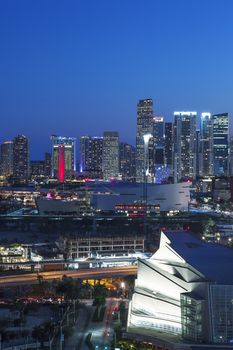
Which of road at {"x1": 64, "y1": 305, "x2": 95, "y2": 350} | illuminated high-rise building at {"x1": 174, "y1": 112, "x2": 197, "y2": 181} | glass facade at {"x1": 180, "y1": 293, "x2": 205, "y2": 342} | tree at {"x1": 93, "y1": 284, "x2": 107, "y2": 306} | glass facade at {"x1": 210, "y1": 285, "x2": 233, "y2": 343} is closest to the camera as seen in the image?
glass facade at {"x1": 210, "y1": 285, "x2": 233, "y2": 343}

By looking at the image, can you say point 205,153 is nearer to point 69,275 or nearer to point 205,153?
point 205,153

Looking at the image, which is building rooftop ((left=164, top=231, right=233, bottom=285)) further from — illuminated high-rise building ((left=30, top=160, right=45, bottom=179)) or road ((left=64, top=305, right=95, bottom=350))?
illuminated high-rise building ((left=30, top=160, right=45, bottom=179))

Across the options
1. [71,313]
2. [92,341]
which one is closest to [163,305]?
[92,341]

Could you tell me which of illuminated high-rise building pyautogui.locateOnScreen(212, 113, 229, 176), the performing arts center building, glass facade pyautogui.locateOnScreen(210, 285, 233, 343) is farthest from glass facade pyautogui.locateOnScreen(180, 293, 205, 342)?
illuminated high-rise building pyautogui.locateOnScreen(212, 113, 229, 176)

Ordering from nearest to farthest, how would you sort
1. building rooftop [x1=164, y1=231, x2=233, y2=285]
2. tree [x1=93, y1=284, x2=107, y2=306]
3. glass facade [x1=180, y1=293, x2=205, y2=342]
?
1. glass facade [x1=180, y1=293, x2=205, y2=342]
2. building rooftop [x1=164, y1=231, x2=233, y2=285]
3. tree [x1=93, y1=284, x2=107, y2=306]

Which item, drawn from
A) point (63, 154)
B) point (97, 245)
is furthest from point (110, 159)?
point (97, 245)

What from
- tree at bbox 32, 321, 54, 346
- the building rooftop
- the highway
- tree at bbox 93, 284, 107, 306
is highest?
the building rooftop

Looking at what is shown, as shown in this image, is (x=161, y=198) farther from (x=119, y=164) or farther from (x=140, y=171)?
(x=119, y=164)
